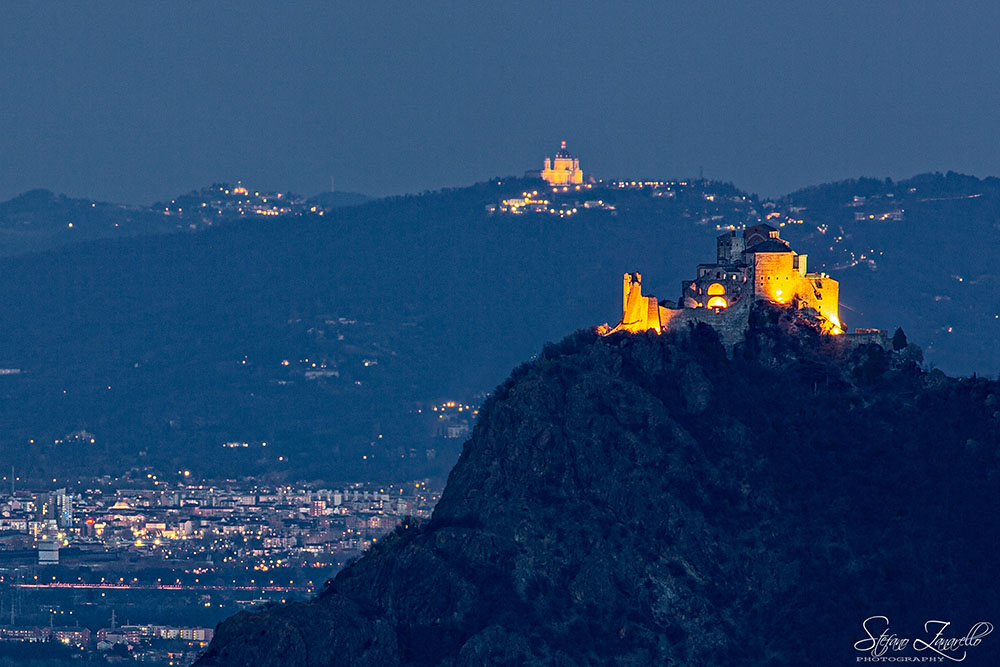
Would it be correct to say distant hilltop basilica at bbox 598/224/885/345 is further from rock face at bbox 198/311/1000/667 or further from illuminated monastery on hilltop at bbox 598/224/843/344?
rock face at bbox 198/311/1000/667

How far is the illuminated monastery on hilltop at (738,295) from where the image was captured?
166m

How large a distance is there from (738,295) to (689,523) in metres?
13.2

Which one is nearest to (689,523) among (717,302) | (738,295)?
(717,302)

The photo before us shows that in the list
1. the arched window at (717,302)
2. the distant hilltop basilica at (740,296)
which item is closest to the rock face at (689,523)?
the distant hilltop basilica at (740,296)

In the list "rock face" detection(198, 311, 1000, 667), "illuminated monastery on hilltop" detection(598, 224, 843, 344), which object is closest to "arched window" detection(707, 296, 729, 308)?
"illuminated monastery on hilltop" detection(598, 224, 843, 344)

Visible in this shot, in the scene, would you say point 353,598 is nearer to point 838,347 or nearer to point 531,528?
point 531,528

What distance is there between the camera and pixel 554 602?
156750mm

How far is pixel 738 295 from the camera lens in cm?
16612

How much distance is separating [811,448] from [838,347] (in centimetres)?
524

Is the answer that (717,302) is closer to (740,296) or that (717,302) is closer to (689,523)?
(740,296)

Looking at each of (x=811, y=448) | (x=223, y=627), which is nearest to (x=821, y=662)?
(x=811, y=448)

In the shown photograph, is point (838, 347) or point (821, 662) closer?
point (821, 662)

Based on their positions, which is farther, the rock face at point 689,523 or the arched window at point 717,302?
the arched window at point 717,302

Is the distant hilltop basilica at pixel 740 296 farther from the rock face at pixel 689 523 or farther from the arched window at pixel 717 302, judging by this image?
the rock face at pixel 689 523
